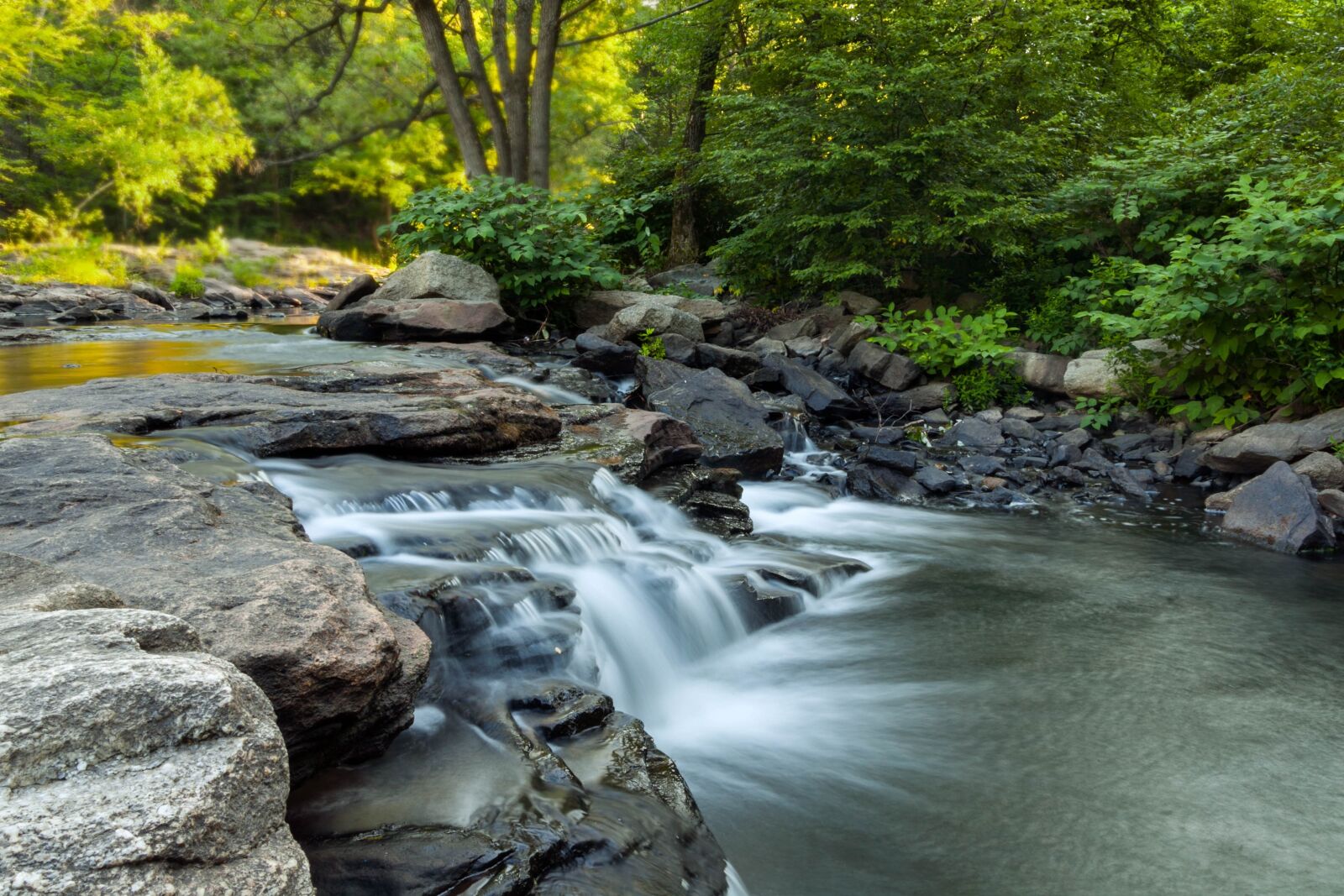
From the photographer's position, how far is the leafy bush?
12.6 meters

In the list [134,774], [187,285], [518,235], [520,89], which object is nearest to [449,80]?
[520,89]

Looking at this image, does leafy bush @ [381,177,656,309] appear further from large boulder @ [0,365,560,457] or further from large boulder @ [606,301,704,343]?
large boulder @ [0,365,560,457]

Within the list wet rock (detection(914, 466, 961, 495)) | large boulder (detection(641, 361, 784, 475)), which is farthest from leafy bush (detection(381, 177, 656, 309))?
wet rock (detection(914, 466, 961, 495))

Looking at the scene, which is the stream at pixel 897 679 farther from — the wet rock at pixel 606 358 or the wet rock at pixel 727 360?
the wet rock at pixel 727 360

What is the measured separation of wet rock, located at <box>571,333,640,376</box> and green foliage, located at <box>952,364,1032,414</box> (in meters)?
3.53

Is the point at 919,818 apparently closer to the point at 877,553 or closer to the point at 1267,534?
the point at 877,553

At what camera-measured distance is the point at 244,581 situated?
2975 mm

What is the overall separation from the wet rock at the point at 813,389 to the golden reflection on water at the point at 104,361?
17.4 feet

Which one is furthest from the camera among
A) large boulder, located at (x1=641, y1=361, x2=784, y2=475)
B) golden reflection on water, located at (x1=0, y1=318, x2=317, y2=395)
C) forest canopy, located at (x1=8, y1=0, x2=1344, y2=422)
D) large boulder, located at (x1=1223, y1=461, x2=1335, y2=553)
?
golden reflection on water, located at (x1=0, y1=318, x2=317, y2=395)

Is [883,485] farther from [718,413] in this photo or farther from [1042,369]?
Result: [1042,369]

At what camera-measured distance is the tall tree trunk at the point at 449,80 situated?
1692cm

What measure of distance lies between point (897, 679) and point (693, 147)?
→ 1320 cm

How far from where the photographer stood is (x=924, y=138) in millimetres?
11195

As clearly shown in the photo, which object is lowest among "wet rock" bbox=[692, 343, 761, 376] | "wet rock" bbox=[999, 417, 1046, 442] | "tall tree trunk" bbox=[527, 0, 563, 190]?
"wet rock" bbox=[999, 417, 1046, 442]
